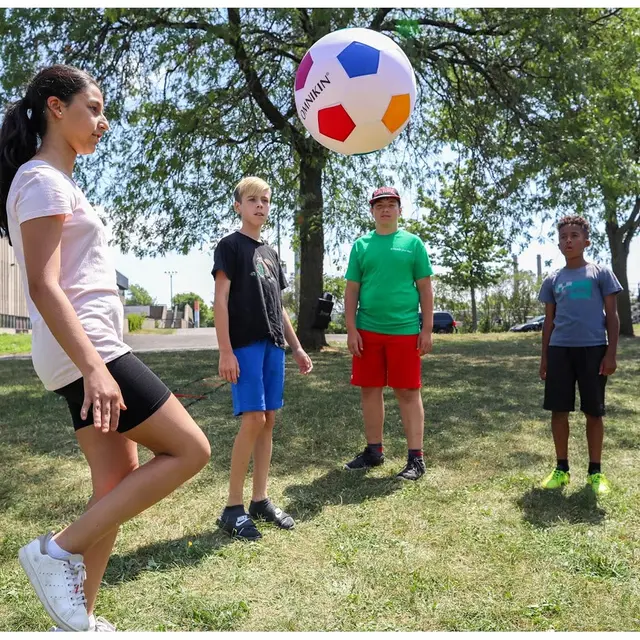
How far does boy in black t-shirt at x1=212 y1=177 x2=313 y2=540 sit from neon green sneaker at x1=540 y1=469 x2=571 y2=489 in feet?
5.57

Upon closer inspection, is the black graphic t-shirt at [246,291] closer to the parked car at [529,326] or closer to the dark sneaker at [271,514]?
the dark sneaker at [271,514]

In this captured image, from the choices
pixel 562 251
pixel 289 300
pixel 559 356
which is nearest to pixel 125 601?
pixel 559 356

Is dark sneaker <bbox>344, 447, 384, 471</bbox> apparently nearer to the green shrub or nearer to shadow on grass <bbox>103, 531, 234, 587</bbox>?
shadow on grass <bbox>103, 531, 234, 587</bbox>

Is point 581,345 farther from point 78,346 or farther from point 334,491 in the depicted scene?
point 78,346

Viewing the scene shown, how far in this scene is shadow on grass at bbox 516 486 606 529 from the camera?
3.46 meters

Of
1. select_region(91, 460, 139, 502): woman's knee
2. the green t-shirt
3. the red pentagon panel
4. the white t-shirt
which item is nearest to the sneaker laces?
select_region(91, 460, 139, 502): woman's knee

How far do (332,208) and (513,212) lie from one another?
3.64m

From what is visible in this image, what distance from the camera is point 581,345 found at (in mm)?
4086

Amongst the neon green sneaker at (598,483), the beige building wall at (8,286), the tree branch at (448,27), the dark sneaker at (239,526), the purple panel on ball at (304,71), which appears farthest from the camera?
the beige building wall at (8,286)

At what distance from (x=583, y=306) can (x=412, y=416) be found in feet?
4.45

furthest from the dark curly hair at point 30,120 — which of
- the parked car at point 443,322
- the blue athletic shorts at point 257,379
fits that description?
the parked car at point 443,322

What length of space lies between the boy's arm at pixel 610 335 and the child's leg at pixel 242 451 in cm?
219

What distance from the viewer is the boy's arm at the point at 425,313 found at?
14.8 feet

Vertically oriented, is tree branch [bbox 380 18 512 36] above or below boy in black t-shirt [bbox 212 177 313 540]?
above
